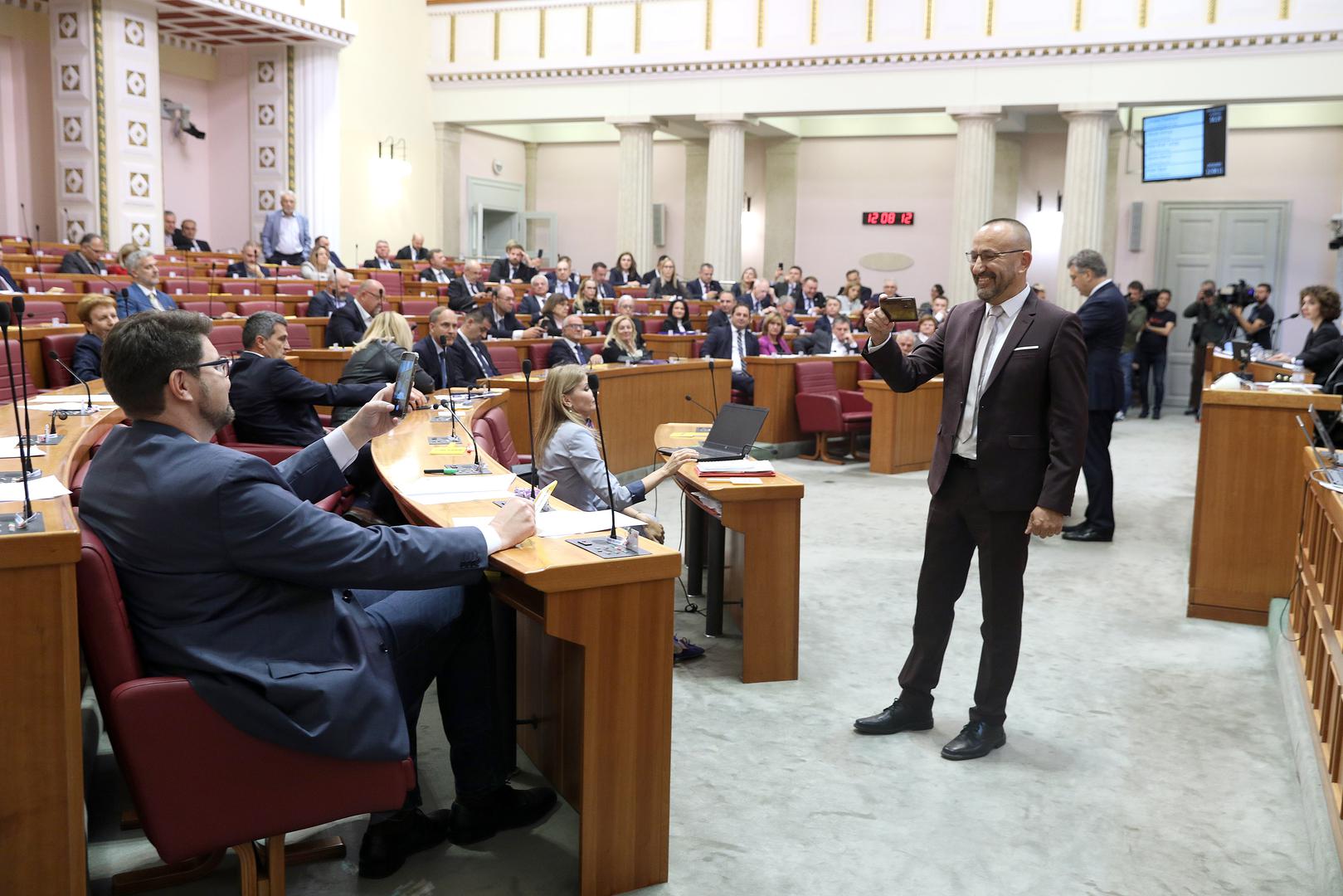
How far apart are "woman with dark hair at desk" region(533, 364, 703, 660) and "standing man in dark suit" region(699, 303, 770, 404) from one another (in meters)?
5.16

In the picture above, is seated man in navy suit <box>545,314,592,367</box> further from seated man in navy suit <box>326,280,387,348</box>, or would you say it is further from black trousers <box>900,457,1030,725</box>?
black trousers <box>900,457,1030,725</box>

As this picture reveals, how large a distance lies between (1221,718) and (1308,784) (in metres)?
0.64

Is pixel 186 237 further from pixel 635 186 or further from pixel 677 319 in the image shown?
pixel 677 319

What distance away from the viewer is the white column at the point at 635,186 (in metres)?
15.7

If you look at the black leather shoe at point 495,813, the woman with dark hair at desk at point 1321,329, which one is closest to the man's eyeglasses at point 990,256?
the black leather shoe at point 495,813

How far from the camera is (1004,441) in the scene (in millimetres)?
3117

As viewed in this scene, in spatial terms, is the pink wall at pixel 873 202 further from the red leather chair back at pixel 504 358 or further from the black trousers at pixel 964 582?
the black trousers at pixel 964 582

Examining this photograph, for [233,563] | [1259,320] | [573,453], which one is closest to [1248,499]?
[573,453]

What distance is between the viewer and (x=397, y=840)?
8.43 ft

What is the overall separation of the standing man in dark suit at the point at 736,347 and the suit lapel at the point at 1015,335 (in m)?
5.90

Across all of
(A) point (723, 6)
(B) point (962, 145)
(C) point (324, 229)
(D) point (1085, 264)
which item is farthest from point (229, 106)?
(D) point (1085, 264)

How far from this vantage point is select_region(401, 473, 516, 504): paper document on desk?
3031 mm

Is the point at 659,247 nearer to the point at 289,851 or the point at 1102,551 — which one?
the point at 1102,551

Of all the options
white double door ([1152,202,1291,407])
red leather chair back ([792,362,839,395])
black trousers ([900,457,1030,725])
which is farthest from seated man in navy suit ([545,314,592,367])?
white double door ([1152,202,1291,407])
